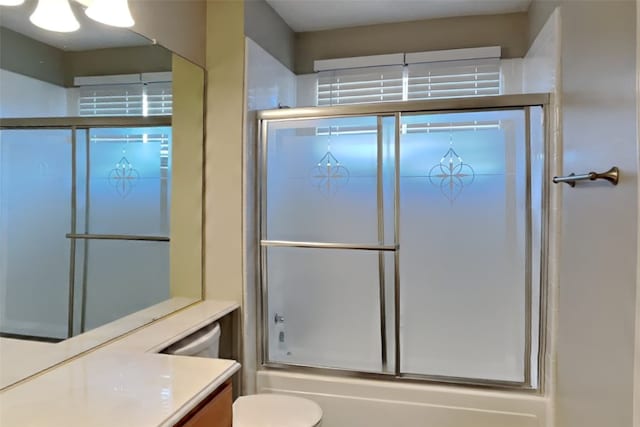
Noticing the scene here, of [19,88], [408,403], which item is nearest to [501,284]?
[408,403]

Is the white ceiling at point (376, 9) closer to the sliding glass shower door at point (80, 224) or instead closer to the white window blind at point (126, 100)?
the white window blind at point (126, 100)

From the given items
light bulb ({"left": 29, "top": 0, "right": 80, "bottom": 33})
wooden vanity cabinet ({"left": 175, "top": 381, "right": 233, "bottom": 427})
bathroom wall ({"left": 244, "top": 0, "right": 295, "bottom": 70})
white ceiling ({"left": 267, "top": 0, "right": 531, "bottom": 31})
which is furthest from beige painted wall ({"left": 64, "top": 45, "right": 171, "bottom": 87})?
wooden vanity cabinet ({"left": 175, "top": 381, "right": 233, "bottom": 427})

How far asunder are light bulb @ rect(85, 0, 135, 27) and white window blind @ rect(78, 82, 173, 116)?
34cm

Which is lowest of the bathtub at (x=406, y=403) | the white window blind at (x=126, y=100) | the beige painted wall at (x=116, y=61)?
the bathtub at (x=406, y=403)

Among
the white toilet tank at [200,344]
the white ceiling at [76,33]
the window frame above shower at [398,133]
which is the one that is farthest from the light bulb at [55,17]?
the white toilet tank at [200,344]

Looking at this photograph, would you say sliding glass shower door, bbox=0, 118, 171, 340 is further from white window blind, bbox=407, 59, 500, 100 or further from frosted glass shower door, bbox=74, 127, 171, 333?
white window blind, bbox=407, 59, 500, 100

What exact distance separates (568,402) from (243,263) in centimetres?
158

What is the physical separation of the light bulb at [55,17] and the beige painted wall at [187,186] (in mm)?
596

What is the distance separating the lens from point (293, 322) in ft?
8.27

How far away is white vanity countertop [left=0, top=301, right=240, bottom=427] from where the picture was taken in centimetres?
94

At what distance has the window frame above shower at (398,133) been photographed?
77.7 inches

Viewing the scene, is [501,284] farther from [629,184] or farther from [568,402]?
[629,184]

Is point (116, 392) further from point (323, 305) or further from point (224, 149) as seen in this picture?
point (323, 305)

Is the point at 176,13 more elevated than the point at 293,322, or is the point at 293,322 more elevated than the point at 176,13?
the point at 176,13
